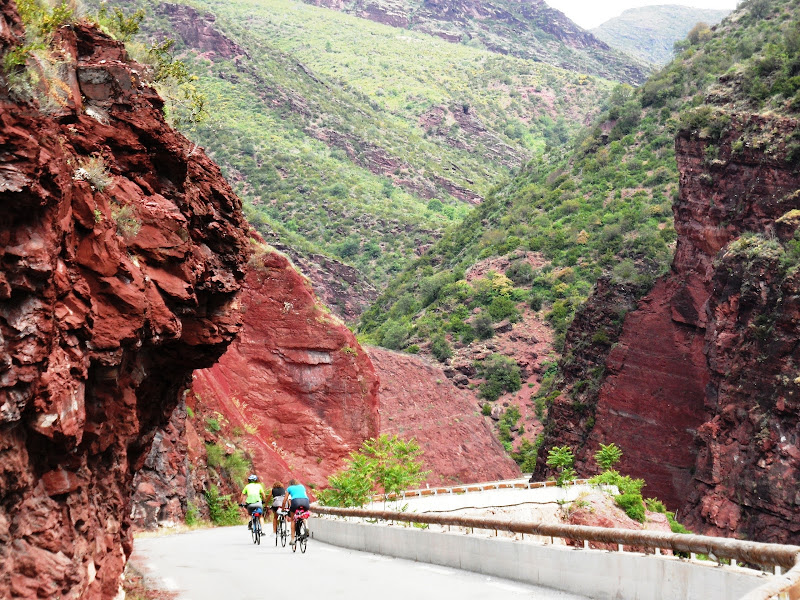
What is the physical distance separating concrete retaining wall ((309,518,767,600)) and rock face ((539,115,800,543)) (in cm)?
2252

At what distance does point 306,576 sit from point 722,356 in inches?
1275

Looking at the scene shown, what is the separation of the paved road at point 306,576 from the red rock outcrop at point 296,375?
68.1ft

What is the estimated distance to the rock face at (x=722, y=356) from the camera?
3809cm

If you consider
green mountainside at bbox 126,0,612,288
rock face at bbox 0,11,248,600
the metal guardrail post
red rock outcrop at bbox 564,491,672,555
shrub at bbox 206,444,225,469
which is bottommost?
red rock outcrop at bbox 564,491,672,555

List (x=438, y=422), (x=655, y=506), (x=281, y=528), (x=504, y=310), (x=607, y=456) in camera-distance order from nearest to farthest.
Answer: (x=281, y=528) < (x=655, y=506) < (x=607, y=456) < (x=438, y=422) < (x=504, y=310)

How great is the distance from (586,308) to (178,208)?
4831cm

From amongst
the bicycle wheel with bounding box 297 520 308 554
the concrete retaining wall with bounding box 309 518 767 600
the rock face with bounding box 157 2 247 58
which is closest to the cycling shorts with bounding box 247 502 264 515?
the bicycle wheel with bounding box 297 520 308 554

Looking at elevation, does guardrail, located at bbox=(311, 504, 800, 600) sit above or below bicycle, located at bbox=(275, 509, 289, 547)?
above

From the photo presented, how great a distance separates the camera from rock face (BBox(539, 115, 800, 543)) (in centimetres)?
3809

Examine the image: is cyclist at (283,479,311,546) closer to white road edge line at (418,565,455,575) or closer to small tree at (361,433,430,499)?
white road edge line at (418,565,455,575)

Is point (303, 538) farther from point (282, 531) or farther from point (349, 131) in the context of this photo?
point (349, 131)

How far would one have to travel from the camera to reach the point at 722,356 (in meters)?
43.8

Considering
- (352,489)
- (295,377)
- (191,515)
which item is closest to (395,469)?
(352,489)

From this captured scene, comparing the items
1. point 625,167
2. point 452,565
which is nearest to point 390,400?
point 625,167
